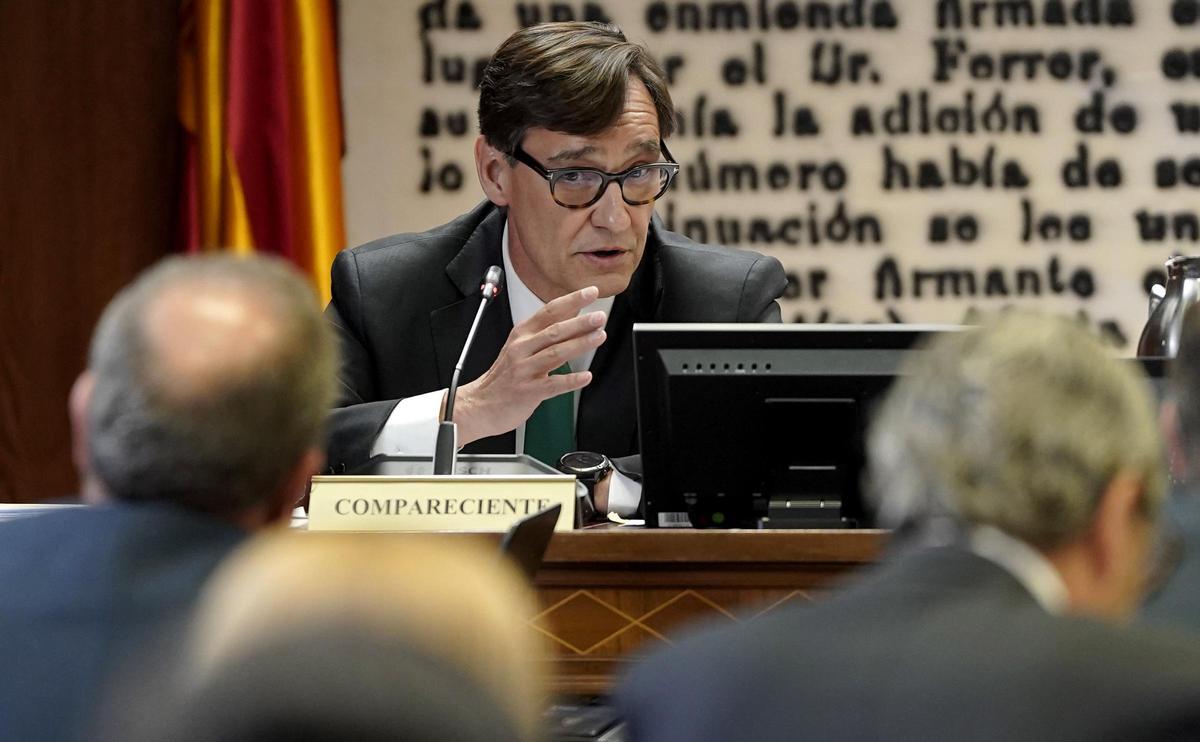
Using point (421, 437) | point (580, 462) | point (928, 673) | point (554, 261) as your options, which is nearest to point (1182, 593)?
point (928, 673)

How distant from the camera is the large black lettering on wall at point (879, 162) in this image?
13.6ft

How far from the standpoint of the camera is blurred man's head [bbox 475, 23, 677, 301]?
9.45 feet

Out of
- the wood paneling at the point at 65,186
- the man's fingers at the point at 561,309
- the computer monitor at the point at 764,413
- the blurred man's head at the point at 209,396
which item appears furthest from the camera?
the wood paneling at the point at 65,186

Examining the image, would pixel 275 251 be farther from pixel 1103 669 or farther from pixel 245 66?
pixel 1103 669

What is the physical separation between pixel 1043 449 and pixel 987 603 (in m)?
0.12

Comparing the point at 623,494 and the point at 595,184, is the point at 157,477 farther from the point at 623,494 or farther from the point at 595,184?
the point at 595,184

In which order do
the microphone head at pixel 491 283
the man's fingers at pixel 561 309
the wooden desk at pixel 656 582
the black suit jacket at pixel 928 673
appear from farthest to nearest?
the man's fingers at pixel 561 309
the microphone head at pixel 491 283
the wooden desk at pixel 656 582
the black suit jacket at pixel 928 673

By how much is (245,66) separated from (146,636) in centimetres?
317

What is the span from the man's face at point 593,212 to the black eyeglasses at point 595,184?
0.03ft

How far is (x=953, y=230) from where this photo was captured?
4.14 m

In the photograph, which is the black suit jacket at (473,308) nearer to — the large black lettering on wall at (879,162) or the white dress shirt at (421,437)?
the white dress shirt at (421,437)

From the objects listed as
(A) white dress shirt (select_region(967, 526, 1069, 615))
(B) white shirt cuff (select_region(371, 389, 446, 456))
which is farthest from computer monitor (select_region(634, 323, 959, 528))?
(A) white dress shirt (select_region(967, 526, 1069, 615))

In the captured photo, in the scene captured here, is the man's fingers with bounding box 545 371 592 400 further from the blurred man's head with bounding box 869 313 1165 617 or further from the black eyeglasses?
the blurred man's head with bounding box 869 313 1165 617

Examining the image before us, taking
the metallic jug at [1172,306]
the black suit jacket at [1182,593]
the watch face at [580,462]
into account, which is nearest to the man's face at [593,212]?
the watch face at [580,462]
